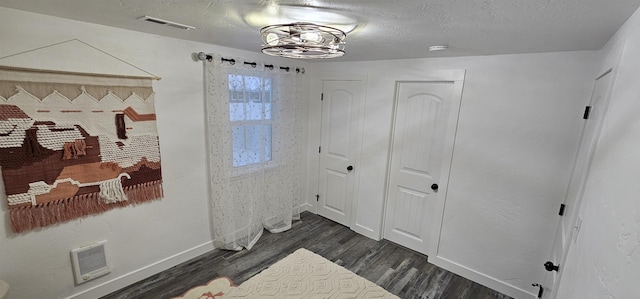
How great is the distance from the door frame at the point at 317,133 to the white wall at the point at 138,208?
97 centimetres

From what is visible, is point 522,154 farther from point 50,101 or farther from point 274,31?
point 50,101

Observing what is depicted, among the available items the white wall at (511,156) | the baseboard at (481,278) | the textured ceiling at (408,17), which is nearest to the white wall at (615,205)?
the textured ceiling at (408,17)

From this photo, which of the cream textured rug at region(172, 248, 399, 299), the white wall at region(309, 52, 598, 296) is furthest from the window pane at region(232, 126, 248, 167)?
the white wall at region(309, 52, 598, 296)

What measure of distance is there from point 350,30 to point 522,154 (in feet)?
6.05

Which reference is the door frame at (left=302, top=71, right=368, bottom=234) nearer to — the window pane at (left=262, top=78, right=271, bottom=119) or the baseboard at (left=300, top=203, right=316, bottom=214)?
the baseboard at (left=300, top=203, right=316, bottom=214)

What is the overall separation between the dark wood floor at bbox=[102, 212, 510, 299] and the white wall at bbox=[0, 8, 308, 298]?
0.17 metres

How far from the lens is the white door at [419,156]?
273 cm

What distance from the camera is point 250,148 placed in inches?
120

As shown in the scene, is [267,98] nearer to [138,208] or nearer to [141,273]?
[138,208]

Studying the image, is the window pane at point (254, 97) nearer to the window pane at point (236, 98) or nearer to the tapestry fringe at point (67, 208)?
the window pane at point (236, 98)

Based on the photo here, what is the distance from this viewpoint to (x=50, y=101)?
6.01 ft

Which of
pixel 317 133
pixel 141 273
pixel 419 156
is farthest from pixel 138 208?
pixel 419 156

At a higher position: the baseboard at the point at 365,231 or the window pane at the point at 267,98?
the window pane at the point at 267,98

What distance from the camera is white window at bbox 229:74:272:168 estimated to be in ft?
9.25
